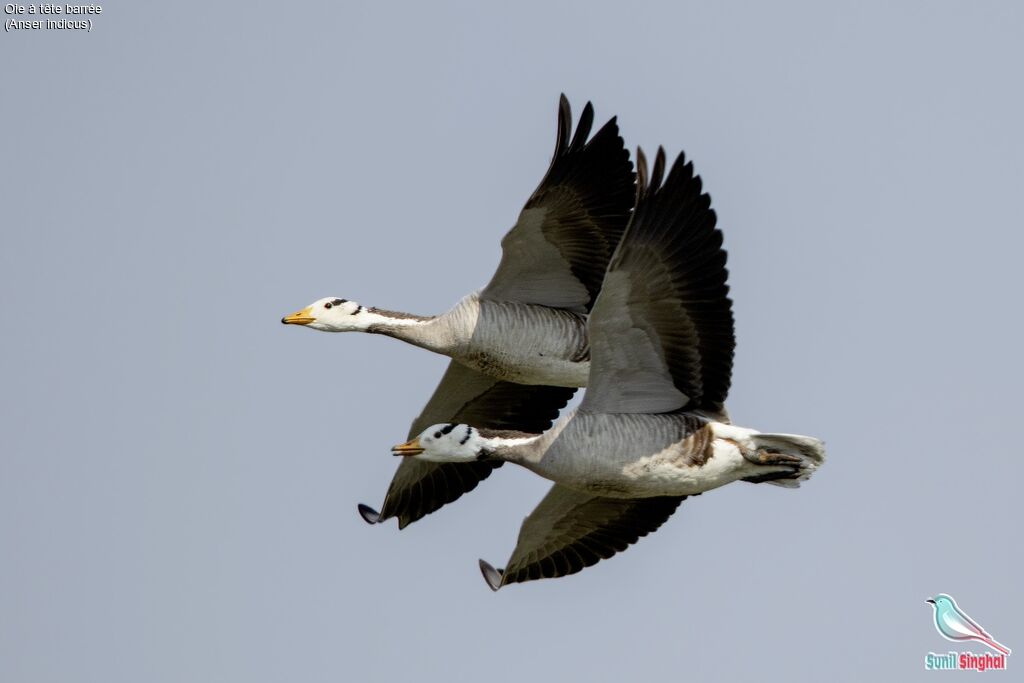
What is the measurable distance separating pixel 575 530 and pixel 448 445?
190cm

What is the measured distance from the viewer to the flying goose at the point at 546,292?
18500mm

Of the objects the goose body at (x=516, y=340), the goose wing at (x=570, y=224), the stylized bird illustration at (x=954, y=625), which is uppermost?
the goose wing at (x=570, y=224)

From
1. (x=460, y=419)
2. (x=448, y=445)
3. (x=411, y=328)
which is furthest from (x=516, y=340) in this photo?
(x=460, y=419)

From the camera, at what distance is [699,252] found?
15922mm

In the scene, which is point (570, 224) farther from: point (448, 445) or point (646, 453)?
point (646, 453)

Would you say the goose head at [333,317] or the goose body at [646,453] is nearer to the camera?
the goose body at [646,453]

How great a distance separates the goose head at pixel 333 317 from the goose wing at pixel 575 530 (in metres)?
2.79

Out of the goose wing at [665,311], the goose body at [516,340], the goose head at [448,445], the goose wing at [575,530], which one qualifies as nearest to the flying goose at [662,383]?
the goose wing at [665,311]

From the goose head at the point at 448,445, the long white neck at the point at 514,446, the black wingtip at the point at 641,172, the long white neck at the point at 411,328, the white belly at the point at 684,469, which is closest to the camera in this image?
the black wingtip at the point at 641,172

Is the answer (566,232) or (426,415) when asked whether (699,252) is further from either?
(426,415)

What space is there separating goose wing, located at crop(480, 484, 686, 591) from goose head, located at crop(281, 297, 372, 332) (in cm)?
279

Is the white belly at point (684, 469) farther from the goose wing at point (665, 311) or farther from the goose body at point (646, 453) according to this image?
the goose wing at point (665, 311)

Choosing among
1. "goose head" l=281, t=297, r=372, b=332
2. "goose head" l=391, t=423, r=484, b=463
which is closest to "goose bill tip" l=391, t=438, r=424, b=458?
"goose head" l=391, t=423, r=484, b=463

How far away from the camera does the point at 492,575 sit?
1919cm
